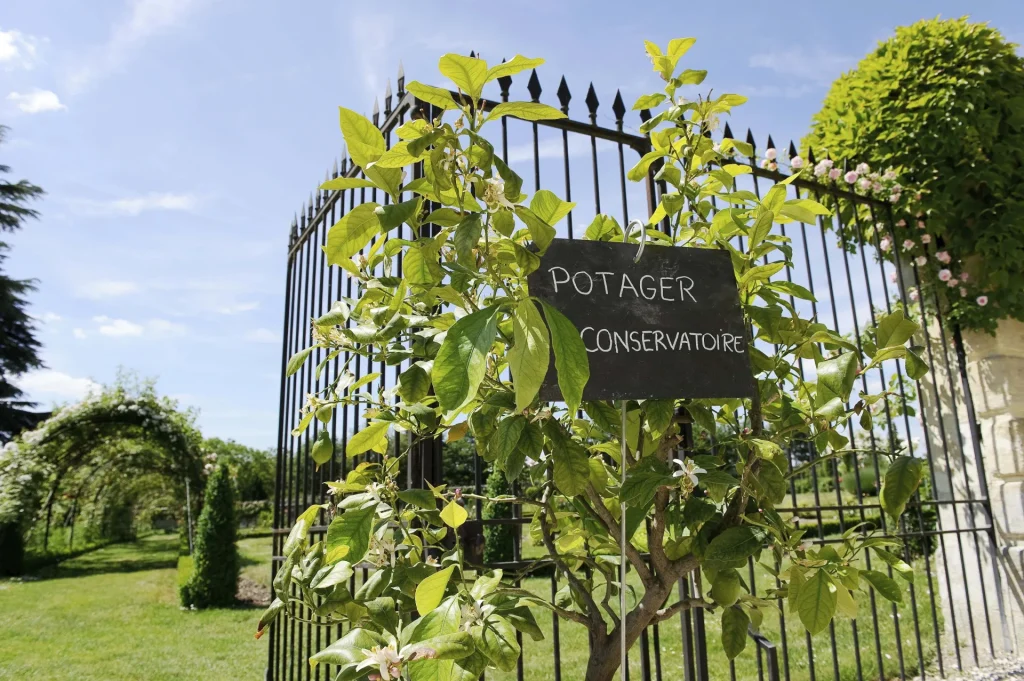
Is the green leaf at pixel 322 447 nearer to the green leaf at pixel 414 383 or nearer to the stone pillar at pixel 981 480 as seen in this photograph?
the green leaf at pixel 414 383

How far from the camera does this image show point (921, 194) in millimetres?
3469

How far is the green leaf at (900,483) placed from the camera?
1.17 metres

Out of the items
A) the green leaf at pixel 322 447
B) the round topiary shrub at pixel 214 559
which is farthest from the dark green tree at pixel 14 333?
the green leaf at pixel 322 447

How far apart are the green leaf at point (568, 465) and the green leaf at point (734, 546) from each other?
26 centimetres

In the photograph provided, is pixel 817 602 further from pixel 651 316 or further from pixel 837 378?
pixel 651 316

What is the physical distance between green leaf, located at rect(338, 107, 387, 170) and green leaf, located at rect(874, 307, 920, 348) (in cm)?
95

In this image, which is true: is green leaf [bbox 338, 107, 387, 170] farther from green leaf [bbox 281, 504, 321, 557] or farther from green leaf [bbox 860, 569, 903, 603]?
green leaf [bbox 860, 569, 903, 603]

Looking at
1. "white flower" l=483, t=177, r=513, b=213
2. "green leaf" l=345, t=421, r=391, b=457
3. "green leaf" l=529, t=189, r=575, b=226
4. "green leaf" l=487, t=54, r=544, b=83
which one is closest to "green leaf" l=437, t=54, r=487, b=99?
"green leaf" l=487, t=54, r=544, b=83

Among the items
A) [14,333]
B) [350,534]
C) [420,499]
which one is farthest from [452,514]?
[14,333]

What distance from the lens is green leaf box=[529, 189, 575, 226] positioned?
1140mm

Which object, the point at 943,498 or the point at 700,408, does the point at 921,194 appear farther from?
the point at 700,408

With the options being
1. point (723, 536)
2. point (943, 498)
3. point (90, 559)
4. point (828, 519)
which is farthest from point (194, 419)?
point (723, 536)

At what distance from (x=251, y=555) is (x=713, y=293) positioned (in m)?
14.9

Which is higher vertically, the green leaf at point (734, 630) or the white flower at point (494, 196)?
the white flower at point (494, 196)
